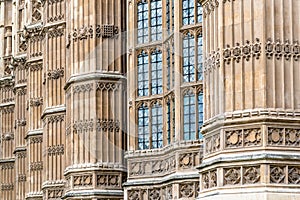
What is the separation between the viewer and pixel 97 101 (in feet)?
158

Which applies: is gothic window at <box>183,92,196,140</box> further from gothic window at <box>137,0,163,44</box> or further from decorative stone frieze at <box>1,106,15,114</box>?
decorative stone frieze at <box>1,106,15,114</box>

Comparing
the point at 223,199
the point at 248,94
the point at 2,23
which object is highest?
the point at 2,23

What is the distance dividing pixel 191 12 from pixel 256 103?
10.7m

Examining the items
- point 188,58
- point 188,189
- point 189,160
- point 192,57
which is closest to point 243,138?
point 189,160

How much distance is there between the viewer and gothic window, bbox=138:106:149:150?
44.4 meters

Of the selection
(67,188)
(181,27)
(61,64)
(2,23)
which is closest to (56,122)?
(61,64)

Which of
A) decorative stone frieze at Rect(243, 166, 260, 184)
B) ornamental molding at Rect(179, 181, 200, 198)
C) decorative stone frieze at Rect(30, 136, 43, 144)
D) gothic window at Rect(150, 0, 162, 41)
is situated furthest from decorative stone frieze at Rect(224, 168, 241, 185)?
decorative stone frieze at Rect(30, 136, 43, 144)

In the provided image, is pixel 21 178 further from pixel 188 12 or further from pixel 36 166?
pixel 188 12

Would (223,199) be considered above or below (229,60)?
below

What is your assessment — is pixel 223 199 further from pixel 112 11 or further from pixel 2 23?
pixel 2 23

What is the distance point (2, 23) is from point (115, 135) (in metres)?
31.3

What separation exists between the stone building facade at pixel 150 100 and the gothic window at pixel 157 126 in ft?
0.16

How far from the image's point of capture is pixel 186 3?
4200cm

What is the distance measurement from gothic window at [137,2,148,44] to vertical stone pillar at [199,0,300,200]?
12.4 m
